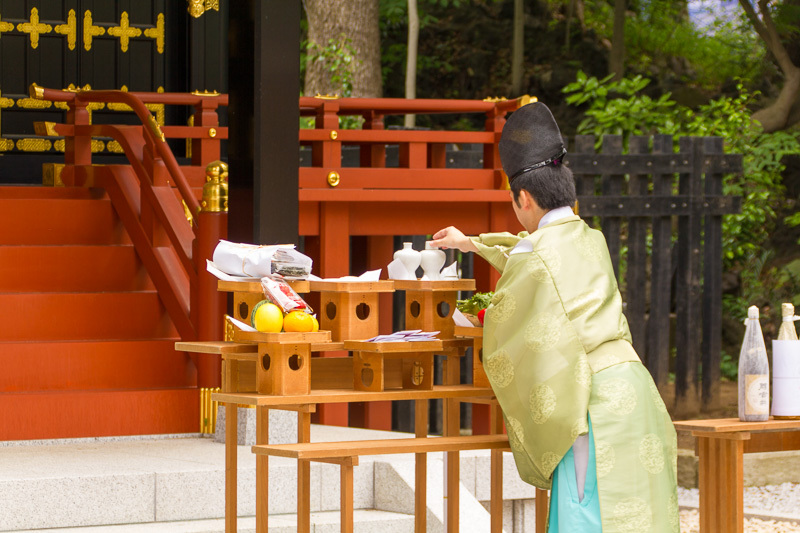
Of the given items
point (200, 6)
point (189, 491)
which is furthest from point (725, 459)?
point (200, 6)

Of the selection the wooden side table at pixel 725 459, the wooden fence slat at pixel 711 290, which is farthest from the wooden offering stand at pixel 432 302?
the wooden fence slat at pixel 711 290

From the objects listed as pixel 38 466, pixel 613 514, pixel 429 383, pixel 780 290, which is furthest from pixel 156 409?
pixel 780 290

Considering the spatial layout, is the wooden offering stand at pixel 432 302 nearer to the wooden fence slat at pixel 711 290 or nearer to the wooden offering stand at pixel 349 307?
the wooden offering stand at pixel 349 307

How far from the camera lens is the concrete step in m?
5.14

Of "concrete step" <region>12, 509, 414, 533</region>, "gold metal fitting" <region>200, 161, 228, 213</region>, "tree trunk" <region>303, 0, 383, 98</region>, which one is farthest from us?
"tree trunk" <region>303, 0, 383, 98</region>

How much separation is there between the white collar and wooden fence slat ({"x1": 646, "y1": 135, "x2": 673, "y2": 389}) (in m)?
5.93

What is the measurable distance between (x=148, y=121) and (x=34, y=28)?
9.80 feet

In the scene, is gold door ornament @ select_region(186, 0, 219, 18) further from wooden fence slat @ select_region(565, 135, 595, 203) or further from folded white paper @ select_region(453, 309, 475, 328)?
folded white paper @ select_region(453, 309, 475, 328)

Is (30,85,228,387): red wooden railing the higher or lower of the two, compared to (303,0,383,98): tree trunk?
lower

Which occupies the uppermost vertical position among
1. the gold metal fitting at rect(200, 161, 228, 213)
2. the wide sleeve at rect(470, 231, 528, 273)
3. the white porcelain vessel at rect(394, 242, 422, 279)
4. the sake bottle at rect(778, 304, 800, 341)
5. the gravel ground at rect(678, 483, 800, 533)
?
the gold metal fitting at rect(200, 161, 228, 213)

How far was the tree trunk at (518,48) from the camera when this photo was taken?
1688 centimetres

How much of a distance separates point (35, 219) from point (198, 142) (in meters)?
1.14

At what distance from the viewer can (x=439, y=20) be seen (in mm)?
18078

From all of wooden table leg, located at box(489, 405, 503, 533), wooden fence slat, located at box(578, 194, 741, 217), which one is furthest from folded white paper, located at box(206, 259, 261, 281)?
wooden fence slat, located at box(578, 194, 741, 217)
